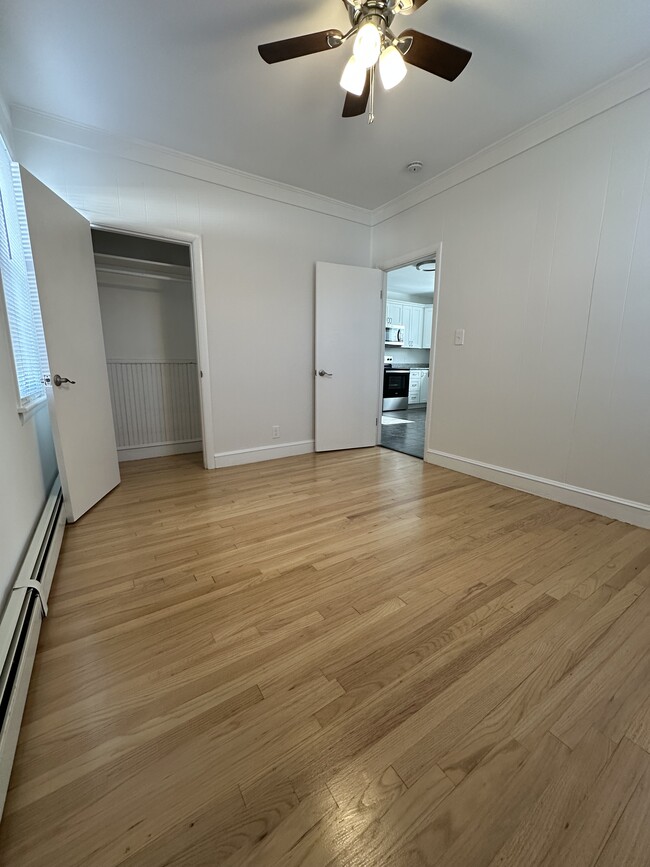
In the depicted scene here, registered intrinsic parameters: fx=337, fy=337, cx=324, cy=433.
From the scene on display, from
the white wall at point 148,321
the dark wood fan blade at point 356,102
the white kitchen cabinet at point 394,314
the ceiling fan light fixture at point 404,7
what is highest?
the ceiling fan light fixture at point 404,7

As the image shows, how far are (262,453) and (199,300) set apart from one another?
4.97 ft

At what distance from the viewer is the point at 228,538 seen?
193 centimetres

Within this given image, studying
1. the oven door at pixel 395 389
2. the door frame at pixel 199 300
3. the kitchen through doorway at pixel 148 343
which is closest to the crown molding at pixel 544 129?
the door frame at pixel 199 300

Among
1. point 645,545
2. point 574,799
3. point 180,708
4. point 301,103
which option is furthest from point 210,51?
point 645,545

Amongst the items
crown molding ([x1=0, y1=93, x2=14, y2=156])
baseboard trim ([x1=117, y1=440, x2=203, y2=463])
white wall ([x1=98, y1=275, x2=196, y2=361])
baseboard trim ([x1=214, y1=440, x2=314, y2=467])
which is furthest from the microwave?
crown molding ([x1=0, y1=93, x2=14, y2=156])

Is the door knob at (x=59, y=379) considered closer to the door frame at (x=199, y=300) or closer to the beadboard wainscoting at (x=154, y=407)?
the door frame at (x=199, y=300)

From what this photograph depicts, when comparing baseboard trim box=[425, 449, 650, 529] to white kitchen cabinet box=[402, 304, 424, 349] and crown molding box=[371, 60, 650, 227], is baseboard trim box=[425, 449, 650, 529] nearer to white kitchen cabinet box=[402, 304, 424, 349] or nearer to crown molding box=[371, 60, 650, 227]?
crown molding box=[371, 60, 650, 227]

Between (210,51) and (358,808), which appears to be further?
(210,51)

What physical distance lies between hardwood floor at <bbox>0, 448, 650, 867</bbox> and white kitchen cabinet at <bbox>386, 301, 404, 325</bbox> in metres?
5.59

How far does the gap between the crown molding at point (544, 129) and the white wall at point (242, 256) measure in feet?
Result: 3.11

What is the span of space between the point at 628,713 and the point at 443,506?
4.60ft

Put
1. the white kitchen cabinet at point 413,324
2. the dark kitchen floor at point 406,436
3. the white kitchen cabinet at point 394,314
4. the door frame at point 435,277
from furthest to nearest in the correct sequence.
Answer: the white kitchen cabinet at point 413,324
the white kitchen cabinet at point 394,314
the dark kitchen floor at point 406,436
the door frame at point 435,277

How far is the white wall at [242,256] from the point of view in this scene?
8.01ft

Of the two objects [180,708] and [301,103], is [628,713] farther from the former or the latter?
[301,103]
